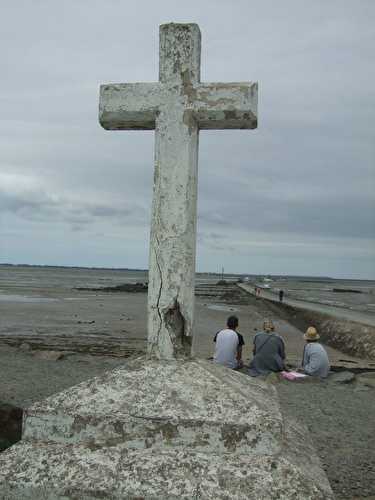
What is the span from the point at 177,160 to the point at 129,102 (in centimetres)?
44

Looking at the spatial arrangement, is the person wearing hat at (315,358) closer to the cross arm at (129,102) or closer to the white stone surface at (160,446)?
the white stone surface at (160,446)

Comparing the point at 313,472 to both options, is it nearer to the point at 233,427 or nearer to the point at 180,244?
the point at 233,427

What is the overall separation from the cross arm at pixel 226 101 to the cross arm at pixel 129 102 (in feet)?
0.79

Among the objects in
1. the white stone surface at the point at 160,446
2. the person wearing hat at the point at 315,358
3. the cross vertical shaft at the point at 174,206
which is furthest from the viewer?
the person wearing hat at the point at 315,358

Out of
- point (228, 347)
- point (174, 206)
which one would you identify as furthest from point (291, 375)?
point (174, 206)

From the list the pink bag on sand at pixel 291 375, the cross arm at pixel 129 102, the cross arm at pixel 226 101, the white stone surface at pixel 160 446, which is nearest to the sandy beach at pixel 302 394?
the pink bag on sand at pixel 291 375

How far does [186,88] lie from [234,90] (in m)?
0.26

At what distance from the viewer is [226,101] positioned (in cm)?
266

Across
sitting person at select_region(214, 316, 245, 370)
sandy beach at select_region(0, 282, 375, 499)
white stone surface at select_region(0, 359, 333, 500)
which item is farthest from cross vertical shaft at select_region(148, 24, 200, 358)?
sitting person at select_region(214, 316, 245, 370)

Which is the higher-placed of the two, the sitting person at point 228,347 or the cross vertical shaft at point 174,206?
the cross vertical shaft at point 174,206

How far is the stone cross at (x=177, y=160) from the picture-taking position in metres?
2.66

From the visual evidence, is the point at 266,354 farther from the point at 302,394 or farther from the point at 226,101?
the point at 226,101

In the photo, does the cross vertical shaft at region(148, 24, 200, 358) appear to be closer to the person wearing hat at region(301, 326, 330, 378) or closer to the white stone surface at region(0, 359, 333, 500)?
the white stone surface at region(0, 359, 333, 500)

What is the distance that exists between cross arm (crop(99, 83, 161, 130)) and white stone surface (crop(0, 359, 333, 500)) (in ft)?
4.55
